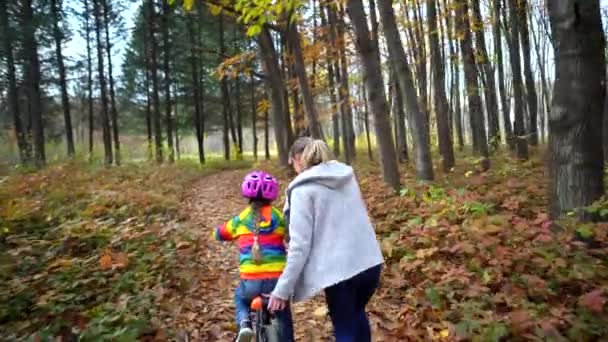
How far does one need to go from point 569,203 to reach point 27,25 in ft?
76.4

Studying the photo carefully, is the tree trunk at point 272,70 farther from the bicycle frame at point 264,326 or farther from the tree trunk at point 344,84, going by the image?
the bicycle frame at point 264,326

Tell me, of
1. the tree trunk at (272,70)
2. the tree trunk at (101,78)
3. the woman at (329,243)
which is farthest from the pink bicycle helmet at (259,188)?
the tree trunk at (101,78)

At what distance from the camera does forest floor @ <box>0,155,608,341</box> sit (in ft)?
13.4

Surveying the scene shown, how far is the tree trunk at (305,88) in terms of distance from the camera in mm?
12406

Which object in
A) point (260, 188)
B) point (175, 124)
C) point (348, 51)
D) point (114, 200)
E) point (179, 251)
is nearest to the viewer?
point (260, 188)

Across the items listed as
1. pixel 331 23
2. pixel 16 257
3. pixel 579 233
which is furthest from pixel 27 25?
pixel 579 233

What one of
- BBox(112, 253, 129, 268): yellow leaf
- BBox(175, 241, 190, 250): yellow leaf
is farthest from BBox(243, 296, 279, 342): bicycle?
BBox(175, 241, 190, 250): yellow leaf

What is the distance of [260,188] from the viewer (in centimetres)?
323

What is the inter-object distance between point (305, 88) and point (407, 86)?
356 centimetres

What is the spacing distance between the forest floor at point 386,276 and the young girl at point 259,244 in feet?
4.69

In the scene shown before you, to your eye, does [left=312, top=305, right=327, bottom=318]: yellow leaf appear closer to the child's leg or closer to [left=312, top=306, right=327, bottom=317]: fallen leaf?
[left=312, top=306, right=327, bottom=317]: fallen leaf

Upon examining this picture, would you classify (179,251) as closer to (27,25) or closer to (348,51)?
(348,51)

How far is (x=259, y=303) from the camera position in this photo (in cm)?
303

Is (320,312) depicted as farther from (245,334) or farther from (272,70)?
(272,70)
